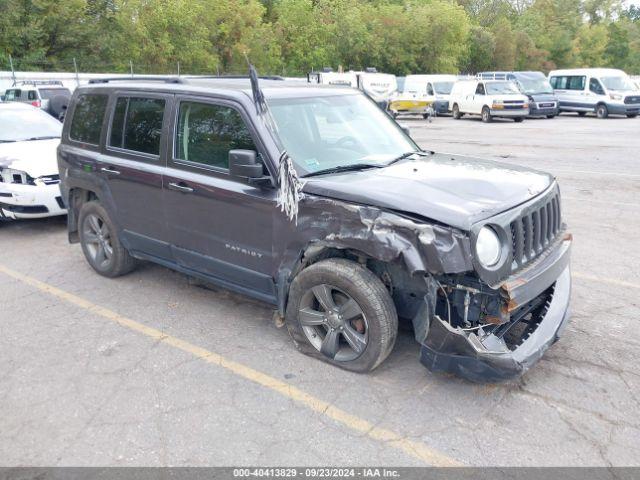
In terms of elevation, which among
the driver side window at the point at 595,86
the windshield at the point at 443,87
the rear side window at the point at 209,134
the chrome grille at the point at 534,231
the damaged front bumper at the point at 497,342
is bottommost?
the damaged front bumper at the point at 497,342

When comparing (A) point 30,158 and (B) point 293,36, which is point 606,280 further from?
(B) point 293,36

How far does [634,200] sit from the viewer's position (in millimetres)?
8820

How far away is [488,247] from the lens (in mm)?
3369

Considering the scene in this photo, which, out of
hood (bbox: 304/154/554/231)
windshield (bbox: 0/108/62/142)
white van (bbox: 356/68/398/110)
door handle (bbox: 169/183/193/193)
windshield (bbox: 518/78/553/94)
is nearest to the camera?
hood (bbox: 304/154/554/231)

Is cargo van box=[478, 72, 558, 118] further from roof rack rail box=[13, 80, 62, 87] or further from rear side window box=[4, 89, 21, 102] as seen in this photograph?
rear side window box=[4, 89, 21, 102]

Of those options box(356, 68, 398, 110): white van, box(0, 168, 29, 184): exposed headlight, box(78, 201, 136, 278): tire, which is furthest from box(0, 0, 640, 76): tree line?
box(78, 201, 136, 278): tire

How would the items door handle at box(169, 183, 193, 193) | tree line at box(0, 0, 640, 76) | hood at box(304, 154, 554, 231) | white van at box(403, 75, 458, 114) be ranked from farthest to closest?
1. tree line at box(0, 0, 640, 76)
2. white van at box(403, 75, 458, 114)
3. door handle at box(169, 183, 193, 193)
4. hood at box(304, 154, 554, 231)

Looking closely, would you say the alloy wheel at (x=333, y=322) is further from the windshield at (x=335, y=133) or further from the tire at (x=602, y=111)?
the tire at (x=602, y=111)

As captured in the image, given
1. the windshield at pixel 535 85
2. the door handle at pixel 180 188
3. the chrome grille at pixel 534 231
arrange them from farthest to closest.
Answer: the windshield at pixel 535 85, the door handle at pixel 180 188, the chrome grille at pixel 534 231

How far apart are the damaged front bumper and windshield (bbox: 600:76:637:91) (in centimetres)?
2479

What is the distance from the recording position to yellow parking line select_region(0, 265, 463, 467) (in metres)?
3.13

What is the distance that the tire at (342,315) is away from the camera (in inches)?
144

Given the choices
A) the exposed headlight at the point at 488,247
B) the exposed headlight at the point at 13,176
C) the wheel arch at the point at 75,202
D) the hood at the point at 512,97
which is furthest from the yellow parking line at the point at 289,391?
the hood at the point at 512,97

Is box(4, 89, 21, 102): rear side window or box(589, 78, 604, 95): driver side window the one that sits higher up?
box(4, 89, 21, 102): rear side window
